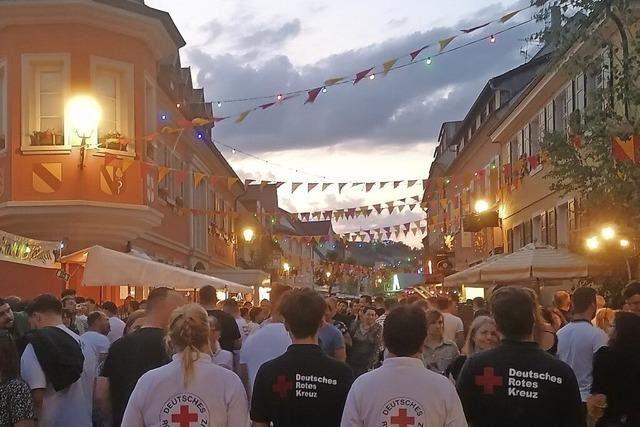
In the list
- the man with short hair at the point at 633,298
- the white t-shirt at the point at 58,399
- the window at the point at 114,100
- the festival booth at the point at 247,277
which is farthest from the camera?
the festival booth at the point at 247,277

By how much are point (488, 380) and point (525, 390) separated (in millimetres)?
193

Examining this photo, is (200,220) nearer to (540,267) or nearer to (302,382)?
(540,267)

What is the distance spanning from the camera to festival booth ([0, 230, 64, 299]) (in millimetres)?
15266

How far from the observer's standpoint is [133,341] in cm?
637

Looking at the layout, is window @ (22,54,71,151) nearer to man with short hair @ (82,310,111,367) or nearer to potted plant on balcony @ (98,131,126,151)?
potted plant on balcony @ (98,131,126,151)

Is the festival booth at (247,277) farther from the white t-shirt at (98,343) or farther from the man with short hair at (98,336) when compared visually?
the white t-shirt at (98,343)

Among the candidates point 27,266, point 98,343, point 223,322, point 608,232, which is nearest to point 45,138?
point 27,266

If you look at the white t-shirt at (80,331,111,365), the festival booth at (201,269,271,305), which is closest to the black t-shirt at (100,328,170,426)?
the white t-shirt at (80,331,111,365)

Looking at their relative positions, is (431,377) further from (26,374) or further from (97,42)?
(97,42)

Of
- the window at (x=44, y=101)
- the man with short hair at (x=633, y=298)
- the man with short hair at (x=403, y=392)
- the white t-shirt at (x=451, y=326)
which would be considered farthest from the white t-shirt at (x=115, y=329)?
the window at (x=44, y=101)

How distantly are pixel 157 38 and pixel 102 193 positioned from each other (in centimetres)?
386

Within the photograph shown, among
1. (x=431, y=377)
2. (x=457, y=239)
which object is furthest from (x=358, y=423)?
(x=457, y=239)

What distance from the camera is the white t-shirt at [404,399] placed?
4.34 m

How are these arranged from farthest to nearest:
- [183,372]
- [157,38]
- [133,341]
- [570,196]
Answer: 1. [570,196]
2. [157,38]
3. [133,341]
4. [183,372]
